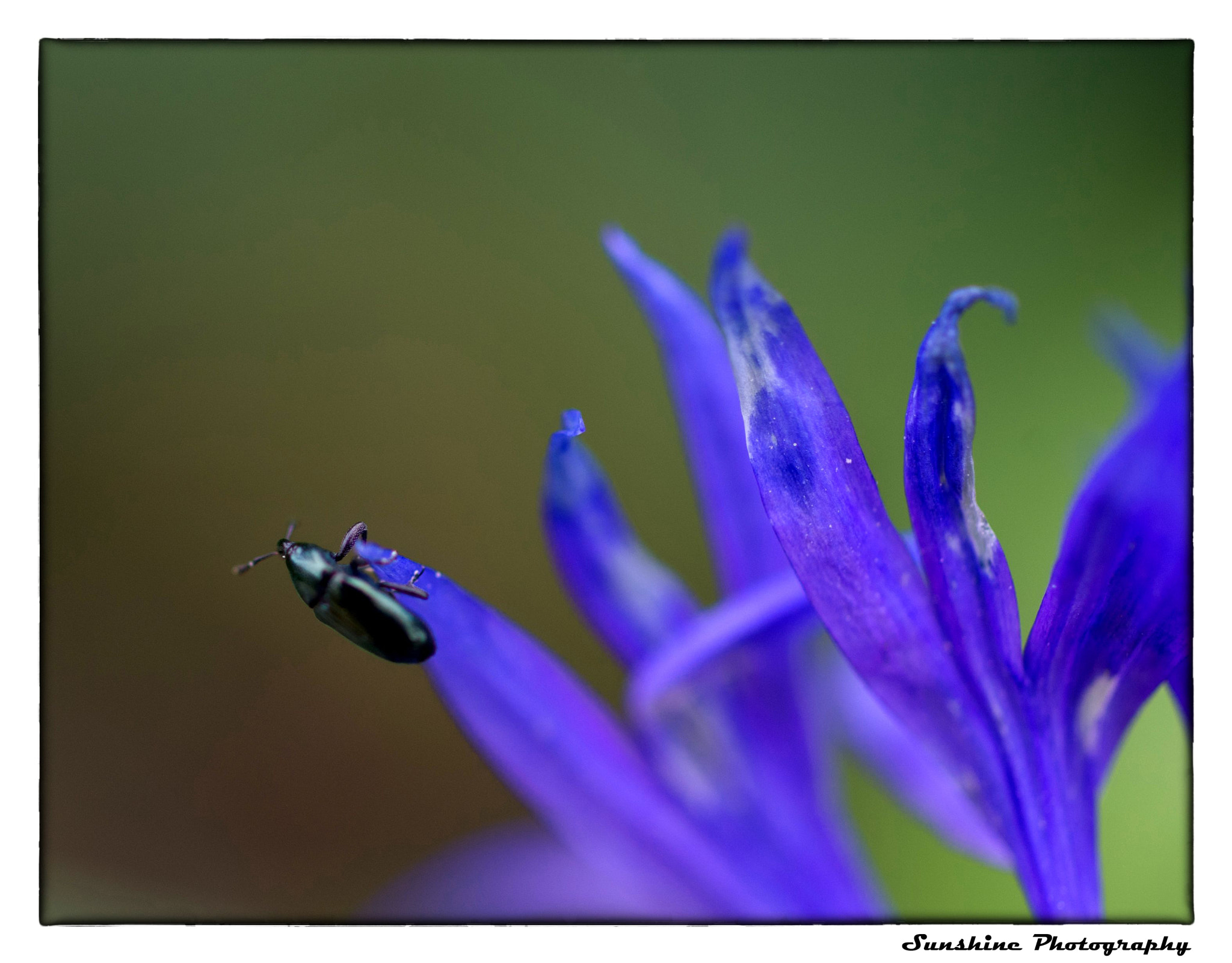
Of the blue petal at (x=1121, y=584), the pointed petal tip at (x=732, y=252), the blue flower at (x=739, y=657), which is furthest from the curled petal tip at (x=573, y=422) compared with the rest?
the blue petal at (x=1121, y=584)

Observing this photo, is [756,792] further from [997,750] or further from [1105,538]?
[1105,538]

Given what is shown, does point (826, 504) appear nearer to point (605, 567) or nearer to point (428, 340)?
point (605, 567)

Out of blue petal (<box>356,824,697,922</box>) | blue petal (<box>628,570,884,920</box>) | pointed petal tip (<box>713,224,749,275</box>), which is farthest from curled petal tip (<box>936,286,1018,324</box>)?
blue petal (<box>356,824,697,922</box>)

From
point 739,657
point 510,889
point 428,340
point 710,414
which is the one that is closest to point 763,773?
point 739,657

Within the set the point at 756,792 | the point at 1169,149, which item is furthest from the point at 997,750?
the point at 1169,149

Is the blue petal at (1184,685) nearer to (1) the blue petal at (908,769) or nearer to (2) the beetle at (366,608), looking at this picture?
(1) the blue petal at (908,769)

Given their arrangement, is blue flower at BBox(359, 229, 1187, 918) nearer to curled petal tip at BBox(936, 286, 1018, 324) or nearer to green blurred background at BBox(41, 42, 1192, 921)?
curled petal tip at BBox(936, 286, 1018, 324)
